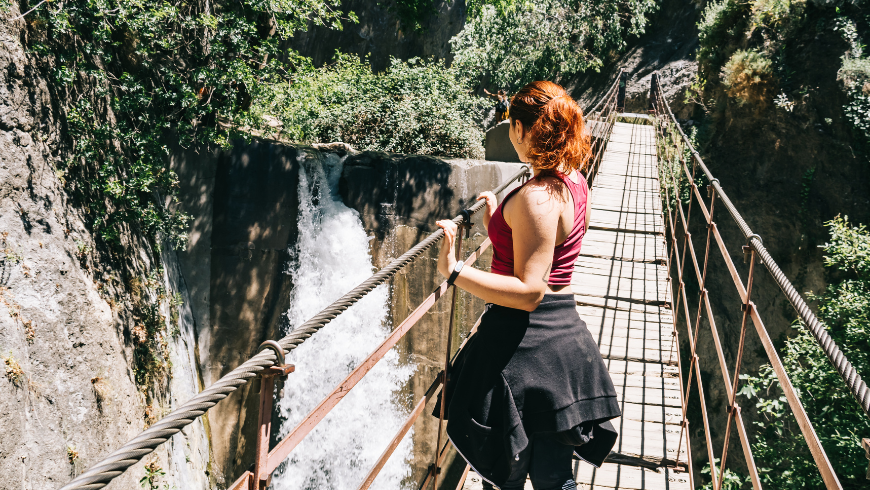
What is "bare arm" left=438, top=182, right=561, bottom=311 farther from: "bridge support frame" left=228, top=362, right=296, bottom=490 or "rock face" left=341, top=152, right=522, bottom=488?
"rock face" left=341, top=152, right=522, bottom=488

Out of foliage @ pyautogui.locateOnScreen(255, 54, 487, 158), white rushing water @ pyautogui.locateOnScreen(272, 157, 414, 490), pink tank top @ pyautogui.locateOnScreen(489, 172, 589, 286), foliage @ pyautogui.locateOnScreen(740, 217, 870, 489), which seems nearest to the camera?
pink tank top @ pyautogui.locateOnScreen(489, 172, 589, 286)

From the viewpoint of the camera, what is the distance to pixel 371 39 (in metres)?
16.2

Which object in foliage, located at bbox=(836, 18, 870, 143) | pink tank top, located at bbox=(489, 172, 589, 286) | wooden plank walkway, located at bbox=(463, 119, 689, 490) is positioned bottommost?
wooden plank walkway, located at bbox=(463, 119, 689, 490)

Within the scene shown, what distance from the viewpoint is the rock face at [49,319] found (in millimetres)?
4250

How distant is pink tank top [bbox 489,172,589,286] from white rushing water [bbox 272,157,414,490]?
20.1 ft

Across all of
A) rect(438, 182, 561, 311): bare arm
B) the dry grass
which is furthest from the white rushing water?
rect(438, 182, 561, 311): bare arm

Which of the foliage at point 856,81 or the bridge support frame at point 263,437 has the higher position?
the foliage at point 856,81

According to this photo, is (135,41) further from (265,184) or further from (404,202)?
(404,202)

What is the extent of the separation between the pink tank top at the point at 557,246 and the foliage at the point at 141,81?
209 inches

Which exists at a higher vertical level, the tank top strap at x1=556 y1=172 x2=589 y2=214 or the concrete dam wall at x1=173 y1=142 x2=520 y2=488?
the tank top strap at x1=556 y1=172 x2=589 y2=214

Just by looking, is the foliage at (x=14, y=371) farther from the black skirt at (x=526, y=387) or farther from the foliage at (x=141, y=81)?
the black skirt at (x=526, y=387)

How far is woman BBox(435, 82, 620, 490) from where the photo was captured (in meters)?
1.43

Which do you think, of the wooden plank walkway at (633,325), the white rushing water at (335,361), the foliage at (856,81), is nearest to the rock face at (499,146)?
the wooden plank walkway at (633,325)

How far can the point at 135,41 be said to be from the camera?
20.4ft
